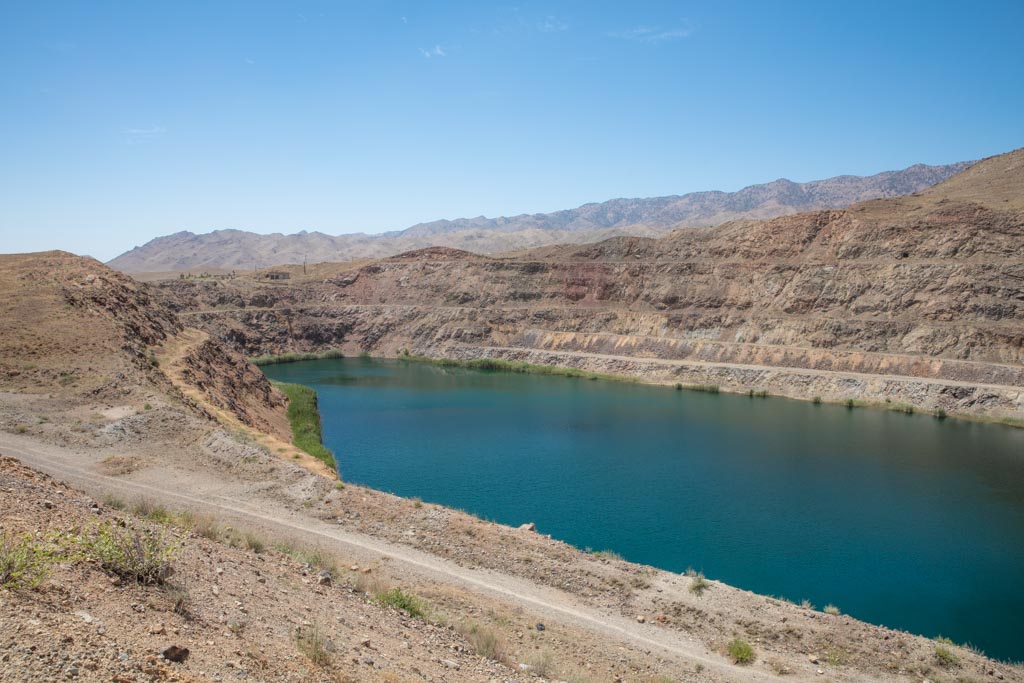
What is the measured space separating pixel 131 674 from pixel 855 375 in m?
62.4

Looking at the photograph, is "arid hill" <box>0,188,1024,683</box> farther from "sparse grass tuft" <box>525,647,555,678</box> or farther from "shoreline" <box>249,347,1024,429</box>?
"shoreline" <box>249,347,1024,429</box>

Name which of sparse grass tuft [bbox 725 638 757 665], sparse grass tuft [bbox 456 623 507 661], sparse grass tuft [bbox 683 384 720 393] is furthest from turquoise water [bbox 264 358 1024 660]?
sparse grass tuft [bbox 456 623 507 661]

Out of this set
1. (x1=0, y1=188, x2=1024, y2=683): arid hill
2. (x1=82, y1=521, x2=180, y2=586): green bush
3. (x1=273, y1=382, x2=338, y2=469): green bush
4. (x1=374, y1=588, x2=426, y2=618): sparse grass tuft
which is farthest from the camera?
(x1=273, y1=382, x2=338, y2=469): green bush

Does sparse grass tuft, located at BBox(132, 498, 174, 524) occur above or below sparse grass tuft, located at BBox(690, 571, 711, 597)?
above

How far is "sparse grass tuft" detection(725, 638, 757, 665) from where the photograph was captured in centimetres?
1566

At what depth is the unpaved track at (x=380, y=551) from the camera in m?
16.3

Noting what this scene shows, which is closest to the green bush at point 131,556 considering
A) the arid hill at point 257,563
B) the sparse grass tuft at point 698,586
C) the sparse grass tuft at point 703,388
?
the arid hill at point 257,563

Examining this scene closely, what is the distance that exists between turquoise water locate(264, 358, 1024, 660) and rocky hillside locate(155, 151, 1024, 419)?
26.4 feet

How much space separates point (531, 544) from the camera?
68.4ft

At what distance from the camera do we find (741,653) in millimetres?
15734

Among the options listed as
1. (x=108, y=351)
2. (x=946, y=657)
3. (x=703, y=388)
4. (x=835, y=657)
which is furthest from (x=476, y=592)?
(x=703, y=388)

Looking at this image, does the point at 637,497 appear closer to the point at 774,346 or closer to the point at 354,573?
the point at 354,573

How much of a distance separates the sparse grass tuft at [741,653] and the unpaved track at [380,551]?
10.1 inches

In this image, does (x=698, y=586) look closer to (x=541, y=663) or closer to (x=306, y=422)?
(x=541, y=663)
